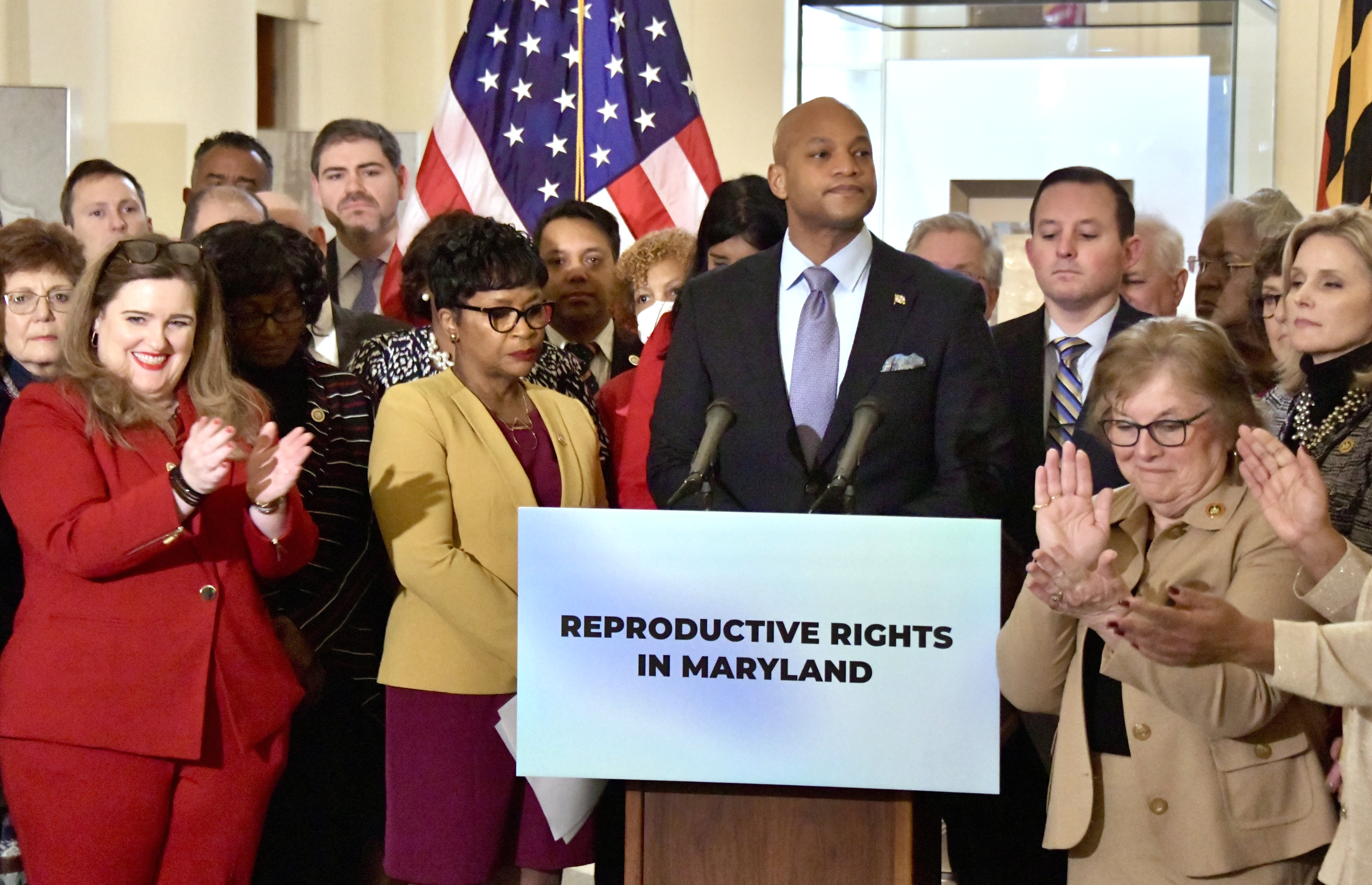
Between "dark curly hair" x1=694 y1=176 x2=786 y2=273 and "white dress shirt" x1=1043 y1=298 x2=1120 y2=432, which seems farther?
"dark curly hair" x1=694 y1=176 x2=786 y2=273

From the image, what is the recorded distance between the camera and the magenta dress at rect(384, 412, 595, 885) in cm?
272

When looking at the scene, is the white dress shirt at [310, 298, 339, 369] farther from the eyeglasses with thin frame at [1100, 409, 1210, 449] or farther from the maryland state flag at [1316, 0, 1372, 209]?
the maryland state flag at [1316, 0, 1372, 209]

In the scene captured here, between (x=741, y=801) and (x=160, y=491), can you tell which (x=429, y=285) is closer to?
(x=160, y=491)

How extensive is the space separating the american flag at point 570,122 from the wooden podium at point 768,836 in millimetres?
3056

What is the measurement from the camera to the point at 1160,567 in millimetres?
2164

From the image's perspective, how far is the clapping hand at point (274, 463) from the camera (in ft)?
8.00

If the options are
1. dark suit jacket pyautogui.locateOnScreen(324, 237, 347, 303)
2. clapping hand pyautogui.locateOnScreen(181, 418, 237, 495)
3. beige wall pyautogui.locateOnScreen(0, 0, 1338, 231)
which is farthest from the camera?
beige wall pyautogui.locateOnScreen(0, 0, 1338, 231)

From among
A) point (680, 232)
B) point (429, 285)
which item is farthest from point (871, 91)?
point (429, 285)

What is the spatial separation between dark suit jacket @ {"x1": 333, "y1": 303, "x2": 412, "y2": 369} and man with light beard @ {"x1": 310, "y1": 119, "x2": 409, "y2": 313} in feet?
1.78

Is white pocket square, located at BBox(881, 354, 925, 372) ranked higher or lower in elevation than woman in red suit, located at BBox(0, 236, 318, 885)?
higher

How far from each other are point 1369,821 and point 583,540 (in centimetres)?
111

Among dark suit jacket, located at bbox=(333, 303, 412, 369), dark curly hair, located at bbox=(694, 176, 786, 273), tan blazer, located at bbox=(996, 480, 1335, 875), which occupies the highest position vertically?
dark curly hair, located at bbox=(694, 176, 786, 273)

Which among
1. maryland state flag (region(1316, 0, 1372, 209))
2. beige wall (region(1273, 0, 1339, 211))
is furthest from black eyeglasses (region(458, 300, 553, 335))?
beige wall (region(1273, 0, 1339, 211))

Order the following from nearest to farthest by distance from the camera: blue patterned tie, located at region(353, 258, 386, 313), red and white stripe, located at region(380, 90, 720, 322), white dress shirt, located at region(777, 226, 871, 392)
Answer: white dress shirt, located at region(777, 226, 871, 392) < blue patterned tie, located at region(353, 258, 386, 313) < red and white stripe, located at region(380, 90, 720, 322)
